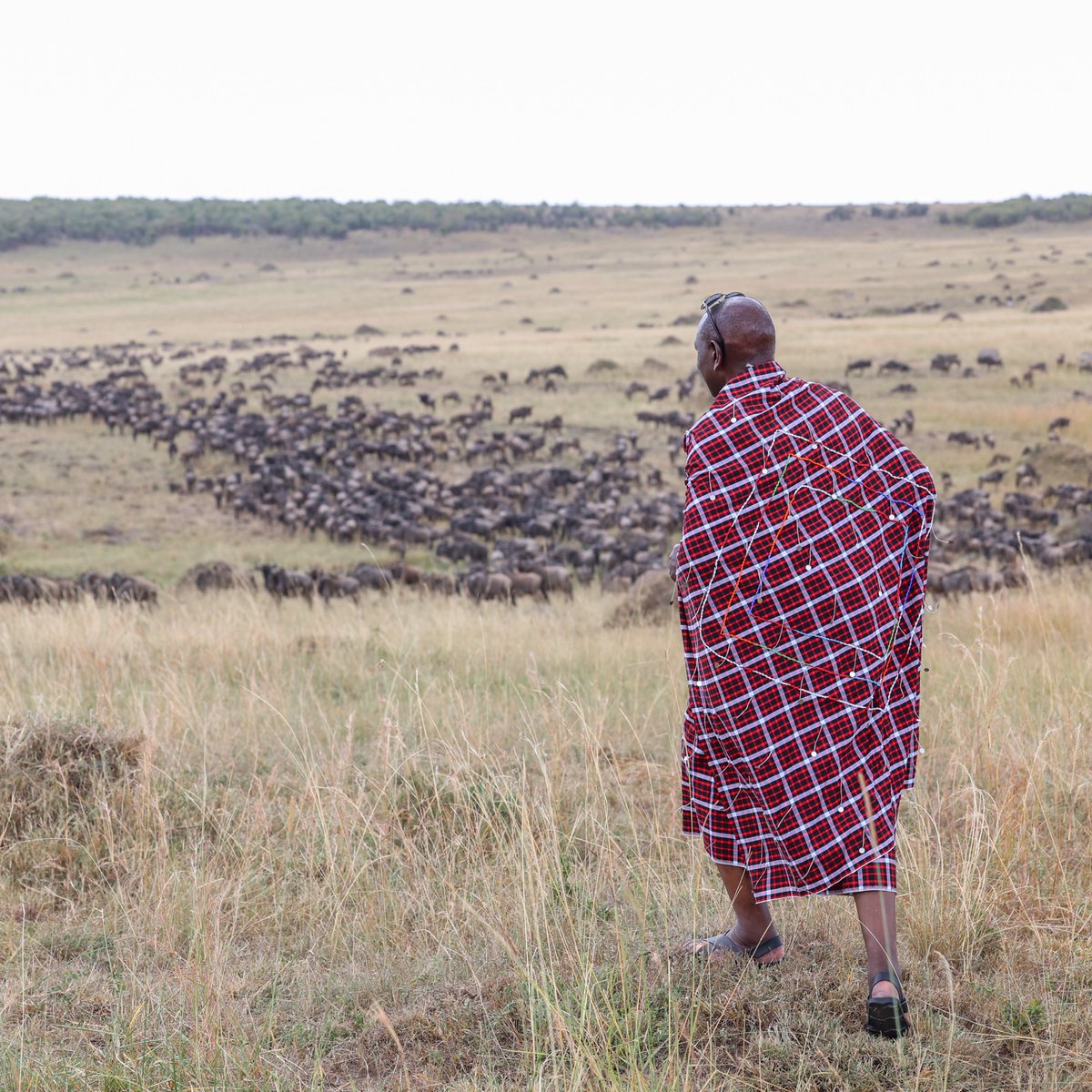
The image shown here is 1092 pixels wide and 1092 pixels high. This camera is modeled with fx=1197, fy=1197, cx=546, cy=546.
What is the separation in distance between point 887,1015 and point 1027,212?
373ft

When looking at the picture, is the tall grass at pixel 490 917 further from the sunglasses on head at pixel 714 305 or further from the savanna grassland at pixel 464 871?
the sunglasses on head at pixel 714 305

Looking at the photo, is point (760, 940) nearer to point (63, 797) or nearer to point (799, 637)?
point (799, 637)

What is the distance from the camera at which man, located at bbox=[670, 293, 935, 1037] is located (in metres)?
3.17

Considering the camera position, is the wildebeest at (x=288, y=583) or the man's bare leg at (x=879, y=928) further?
the wildebeest at (x=288, y=583)

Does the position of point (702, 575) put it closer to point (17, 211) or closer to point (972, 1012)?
point (972, 1012)

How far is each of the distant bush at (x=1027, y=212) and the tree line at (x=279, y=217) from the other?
24.1 m

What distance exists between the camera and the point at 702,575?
3227 millimetres

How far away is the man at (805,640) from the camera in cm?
317

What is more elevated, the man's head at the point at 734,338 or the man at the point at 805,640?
the man's head at the point at 734,338

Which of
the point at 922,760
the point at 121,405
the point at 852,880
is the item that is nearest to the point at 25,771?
the point at 852,880

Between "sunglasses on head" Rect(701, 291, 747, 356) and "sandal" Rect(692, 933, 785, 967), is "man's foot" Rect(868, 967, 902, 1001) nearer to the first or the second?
"sandal" Rect(692, 933, 785, 967)

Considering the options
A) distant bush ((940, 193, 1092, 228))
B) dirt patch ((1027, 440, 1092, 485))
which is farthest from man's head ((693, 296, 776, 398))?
distant bush ((940, 193, 1092, 228))

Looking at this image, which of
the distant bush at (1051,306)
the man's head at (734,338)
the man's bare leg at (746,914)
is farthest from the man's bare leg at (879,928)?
the distant bush at (1051,306)

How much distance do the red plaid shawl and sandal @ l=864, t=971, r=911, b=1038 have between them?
0.90ft
